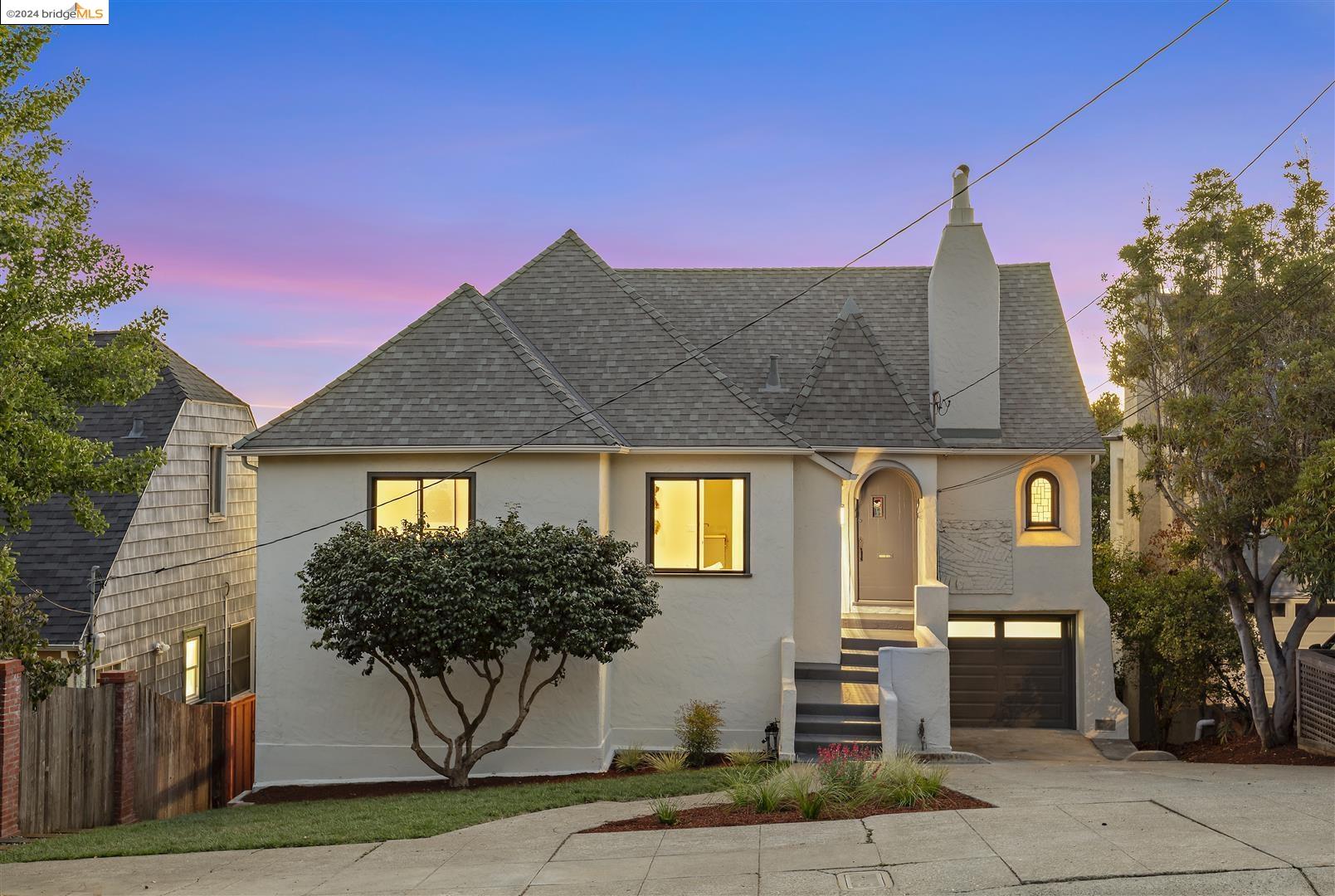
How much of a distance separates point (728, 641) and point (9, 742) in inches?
394

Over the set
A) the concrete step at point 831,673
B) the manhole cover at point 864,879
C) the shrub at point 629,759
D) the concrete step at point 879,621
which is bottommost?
the shrub at point 629,759

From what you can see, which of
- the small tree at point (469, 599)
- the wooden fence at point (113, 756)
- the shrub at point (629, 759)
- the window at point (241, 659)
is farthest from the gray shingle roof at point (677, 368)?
the window at point (241, 659)

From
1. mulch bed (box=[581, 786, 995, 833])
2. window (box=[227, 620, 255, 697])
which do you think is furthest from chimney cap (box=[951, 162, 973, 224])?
window (box=[227, 620, 255, 697])

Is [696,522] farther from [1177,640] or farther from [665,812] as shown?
→ [1177,640]

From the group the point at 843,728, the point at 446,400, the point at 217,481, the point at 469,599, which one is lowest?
the point at 843,728

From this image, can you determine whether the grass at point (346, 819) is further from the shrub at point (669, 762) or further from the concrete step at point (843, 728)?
the concrete step at point (843, 728)

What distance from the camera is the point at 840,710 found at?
54.9 ft

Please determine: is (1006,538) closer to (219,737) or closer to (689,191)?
(689,191)

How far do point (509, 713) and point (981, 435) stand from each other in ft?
33.4

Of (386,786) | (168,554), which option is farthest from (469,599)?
(168,554)

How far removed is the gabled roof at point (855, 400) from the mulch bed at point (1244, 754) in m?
6.61

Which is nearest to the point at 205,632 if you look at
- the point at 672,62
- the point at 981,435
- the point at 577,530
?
the point at 577,530

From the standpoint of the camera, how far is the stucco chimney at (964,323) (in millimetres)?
20281

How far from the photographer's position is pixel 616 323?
1981 cm
